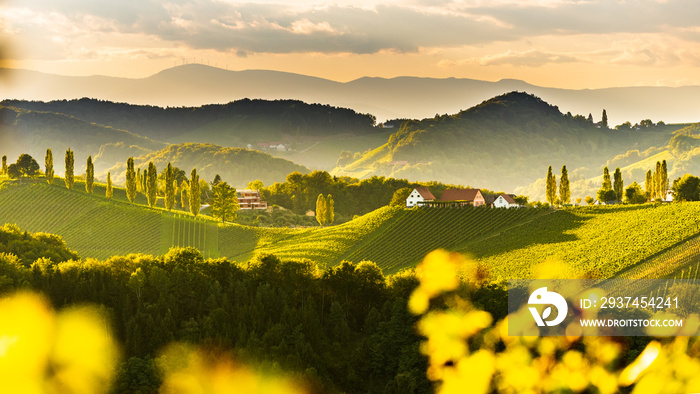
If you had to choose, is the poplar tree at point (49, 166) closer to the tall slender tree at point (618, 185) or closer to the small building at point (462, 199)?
the small building at point (462, 199)

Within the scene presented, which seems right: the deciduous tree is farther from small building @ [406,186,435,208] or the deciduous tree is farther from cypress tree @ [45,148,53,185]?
small building @ [406,186,435,208]

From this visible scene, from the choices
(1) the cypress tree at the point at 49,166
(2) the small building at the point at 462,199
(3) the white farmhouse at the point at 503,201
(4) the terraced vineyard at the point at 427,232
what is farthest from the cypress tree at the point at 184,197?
(3) the white farmhouse at the point at 503,201

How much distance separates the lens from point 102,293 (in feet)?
176

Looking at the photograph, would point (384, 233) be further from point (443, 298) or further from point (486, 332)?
point (486, 332)

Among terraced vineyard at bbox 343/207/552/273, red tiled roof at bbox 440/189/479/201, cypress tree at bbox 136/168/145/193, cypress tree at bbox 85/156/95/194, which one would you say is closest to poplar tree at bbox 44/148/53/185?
cypress tree at bbox 85/156/95/194

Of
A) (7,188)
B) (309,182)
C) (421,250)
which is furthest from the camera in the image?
(309,182)

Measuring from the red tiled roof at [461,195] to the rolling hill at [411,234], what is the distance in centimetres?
925

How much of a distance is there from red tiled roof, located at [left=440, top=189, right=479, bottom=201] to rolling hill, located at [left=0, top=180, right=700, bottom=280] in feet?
30.3

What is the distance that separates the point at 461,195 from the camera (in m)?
107

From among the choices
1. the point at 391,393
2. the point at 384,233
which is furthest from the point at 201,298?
the point at 384,233

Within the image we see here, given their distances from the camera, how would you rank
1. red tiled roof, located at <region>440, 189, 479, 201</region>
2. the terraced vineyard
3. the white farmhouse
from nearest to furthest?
the terraced vineyard < the white farmhouse < red tiled roof, located at <region>440, 189, 479, 201</region>

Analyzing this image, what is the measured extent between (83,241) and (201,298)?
160 feet

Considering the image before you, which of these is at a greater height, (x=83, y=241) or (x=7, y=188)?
(x=7, y=188)

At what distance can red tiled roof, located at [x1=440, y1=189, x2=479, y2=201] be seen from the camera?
10562cm
